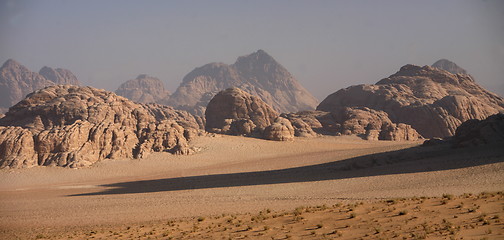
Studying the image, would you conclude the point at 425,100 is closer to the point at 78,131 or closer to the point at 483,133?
the point at 483,133

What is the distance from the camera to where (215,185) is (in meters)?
43.3

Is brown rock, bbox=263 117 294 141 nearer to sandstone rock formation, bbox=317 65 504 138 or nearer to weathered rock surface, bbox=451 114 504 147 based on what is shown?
sandstone rock formation, bbox=317 65 504 138

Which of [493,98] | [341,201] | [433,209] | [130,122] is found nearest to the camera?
[433,209]

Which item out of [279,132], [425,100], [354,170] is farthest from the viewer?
[425,100]

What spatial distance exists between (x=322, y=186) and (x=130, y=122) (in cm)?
4056

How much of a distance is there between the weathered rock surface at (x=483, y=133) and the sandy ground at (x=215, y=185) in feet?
5.69

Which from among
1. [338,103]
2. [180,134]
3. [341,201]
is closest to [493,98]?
[338,103]

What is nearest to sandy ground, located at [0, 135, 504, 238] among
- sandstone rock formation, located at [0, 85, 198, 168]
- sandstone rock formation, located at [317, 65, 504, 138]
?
sandstone rock formation, located at [0, 85, 198, 168]

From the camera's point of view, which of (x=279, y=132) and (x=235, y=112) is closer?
(x=279, y=132)

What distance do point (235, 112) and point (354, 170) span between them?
4977 cm

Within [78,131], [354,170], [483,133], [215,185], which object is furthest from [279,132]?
[483,133]

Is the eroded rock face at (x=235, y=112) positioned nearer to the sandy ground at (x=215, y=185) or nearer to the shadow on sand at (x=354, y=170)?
the sandy ground at (x=215, y=185)

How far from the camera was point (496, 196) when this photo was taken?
23.2m

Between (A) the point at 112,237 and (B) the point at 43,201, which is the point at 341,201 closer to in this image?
(A) the point at 112,237
